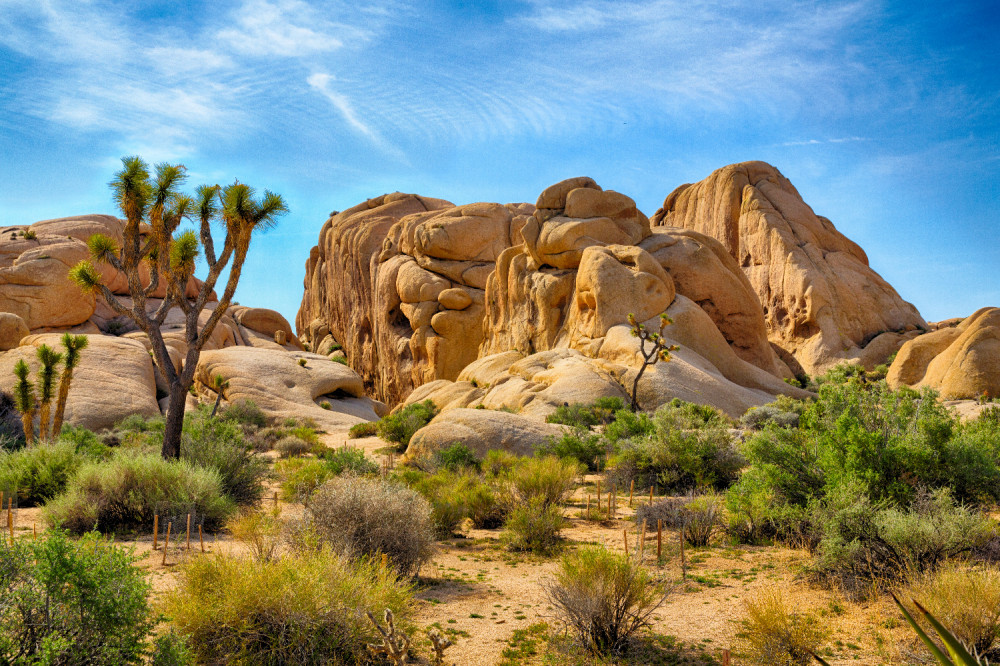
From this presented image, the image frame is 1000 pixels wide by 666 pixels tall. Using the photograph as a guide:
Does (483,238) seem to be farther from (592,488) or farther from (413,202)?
(592,488)

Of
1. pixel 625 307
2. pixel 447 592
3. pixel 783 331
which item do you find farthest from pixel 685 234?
pixel 447 592

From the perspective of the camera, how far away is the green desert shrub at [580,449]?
17344 millimetres

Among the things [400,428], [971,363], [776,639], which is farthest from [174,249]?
[971,363]

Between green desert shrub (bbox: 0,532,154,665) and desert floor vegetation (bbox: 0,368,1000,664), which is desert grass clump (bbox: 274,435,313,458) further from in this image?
green desert shrub (bbox: 0,532,154,665)

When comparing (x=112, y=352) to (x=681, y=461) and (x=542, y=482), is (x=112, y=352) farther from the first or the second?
(x=681, y=461)

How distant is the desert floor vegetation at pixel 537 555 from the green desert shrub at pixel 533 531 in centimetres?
3

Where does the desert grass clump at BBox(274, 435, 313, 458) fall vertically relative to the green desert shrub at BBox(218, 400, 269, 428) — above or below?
below

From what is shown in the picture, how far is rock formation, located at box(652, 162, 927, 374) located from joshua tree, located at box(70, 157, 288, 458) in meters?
36.3

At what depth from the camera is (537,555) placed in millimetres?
9859

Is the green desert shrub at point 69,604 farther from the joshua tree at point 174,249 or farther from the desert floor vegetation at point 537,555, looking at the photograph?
the joshua tree at point 174,249

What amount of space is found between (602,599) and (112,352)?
3073 centimetres

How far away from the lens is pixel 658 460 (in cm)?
1494

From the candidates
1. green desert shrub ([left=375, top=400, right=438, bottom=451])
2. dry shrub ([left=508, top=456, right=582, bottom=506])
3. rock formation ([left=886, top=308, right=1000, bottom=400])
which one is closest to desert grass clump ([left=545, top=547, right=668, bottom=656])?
dry shrub ([left=508, top=456, right=582, bottom=506])

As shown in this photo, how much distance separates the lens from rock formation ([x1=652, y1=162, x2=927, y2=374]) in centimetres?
4638
